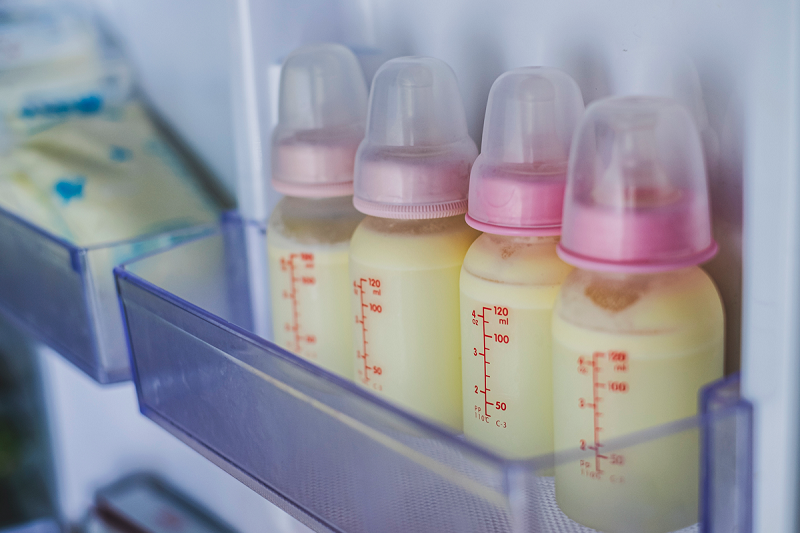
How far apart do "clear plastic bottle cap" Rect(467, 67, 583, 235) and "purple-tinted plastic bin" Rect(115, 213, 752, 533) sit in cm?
13

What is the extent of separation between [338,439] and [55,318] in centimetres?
43

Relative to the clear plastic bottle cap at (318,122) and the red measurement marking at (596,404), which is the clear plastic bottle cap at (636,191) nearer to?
the red measurement marking at (596,404)

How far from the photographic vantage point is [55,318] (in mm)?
783

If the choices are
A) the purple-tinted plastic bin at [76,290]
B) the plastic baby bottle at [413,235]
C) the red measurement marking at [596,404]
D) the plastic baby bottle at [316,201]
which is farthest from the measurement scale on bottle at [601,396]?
the purple-tinted plastic bin at [76,290]

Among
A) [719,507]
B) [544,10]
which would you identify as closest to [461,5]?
[544,10]

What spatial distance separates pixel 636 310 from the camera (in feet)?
1.40

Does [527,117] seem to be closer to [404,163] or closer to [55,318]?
[404,163]

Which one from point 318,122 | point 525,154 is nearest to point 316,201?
point 318,122

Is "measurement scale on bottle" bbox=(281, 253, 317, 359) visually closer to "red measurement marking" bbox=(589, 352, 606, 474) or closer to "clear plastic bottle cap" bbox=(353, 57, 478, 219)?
"clear plastic bottle cap" bbox=(353, 57, 478, 219)

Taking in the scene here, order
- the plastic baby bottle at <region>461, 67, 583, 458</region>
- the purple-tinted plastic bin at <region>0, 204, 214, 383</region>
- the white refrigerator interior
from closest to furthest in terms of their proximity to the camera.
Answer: the white refrigerator interior, the plastic baby bottle at <region>461, 67, 583, 458</region>, the purple-tinted plastic bin at <region>0, 204, 214, 383</region>

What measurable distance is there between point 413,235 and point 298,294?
129 mm

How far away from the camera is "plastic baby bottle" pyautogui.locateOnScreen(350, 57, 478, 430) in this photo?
0.53 metres

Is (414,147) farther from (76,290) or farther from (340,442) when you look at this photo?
(76,290)

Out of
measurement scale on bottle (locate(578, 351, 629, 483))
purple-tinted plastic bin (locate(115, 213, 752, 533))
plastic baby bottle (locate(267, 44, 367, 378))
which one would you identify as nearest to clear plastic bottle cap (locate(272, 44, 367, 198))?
plastic baby bottle (locate(267, 44, 367, 378))
